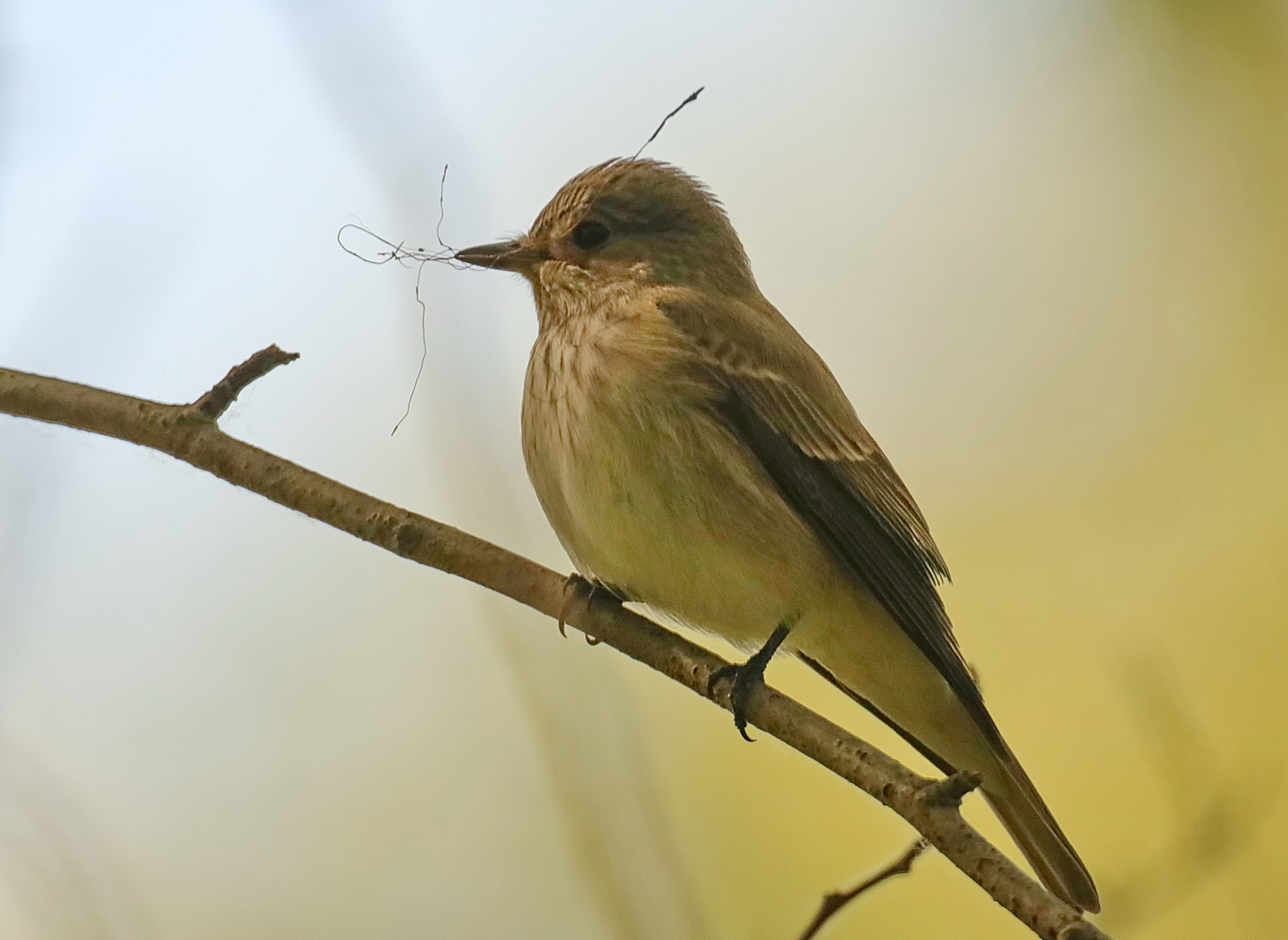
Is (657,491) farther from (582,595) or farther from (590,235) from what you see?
(590,235)

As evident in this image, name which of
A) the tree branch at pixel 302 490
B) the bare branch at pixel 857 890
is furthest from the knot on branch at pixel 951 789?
the bare branch at pixel 857 890

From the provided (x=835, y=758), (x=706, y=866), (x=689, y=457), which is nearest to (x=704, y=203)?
(x=689, y=457)

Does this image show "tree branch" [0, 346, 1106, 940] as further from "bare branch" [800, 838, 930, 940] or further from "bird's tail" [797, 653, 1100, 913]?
"bird's tail" [797, 653, 1100, 913]

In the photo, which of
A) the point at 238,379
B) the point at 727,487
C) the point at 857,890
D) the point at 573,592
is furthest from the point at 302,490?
the point at 857,890

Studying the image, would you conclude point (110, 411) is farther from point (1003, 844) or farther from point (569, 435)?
point (1003, 844)

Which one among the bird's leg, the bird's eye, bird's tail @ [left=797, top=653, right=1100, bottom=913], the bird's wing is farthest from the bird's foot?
the bird's eye
